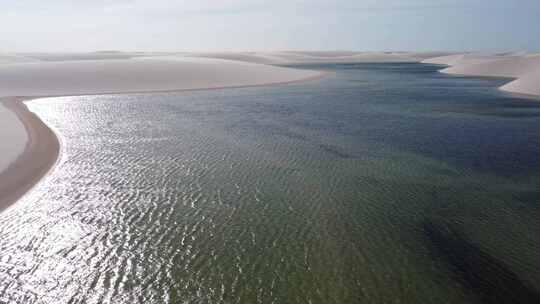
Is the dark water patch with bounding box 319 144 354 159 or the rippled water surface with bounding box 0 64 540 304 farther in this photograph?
the dark water patch with bounding box 319 144 354 159

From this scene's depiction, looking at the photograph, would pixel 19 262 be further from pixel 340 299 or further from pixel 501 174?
pixel 501 174

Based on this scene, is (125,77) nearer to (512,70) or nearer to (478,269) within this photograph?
(478,269)

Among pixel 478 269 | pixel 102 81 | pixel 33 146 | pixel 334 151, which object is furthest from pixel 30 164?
pixel 102 81

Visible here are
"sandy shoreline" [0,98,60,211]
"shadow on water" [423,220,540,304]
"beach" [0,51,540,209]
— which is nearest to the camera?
"shadow on water" [423,220,540,304]

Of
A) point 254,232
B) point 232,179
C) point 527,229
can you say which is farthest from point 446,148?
point 254,232

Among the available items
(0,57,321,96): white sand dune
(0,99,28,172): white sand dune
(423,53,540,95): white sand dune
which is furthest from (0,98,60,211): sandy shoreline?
(423,53,540,95): white sand dune

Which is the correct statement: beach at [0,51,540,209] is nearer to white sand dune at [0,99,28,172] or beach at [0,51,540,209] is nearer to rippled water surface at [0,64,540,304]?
white sand dune at [0,99,28,172]
